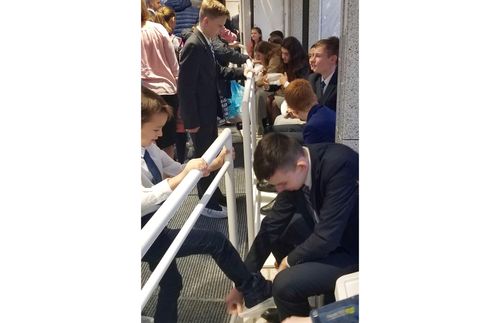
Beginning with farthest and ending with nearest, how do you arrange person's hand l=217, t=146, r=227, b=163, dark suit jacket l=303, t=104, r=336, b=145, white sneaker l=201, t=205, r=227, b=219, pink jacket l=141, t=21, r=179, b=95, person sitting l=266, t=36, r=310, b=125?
1. person sitting l=266, t=36, r=310, b=125
2. white sneaker l=201, t=205, r=227, b=219
3. pink jacket l=141, t=21, r=179, b=95
4. dark suit jacket l=303, t=104, r=336, b=145
5. person's hand l=217, t=146, r=227, b=163

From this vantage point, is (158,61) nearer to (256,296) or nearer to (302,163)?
(302,163)

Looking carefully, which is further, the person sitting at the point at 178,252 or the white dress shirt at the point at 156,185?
the person sitting at the point at 178,252

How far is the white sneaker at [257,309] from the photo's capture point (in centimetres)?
167

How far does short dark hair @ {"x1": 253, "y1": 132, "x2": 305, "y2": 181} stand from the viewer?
5.19 feet

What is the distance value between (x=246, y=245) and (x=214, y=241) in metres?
1.01

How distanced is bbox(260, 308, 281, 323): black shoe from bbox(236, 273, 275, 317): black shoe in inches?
7.0

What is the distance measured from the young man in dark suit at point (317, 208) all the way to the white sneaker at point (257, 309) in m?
0.08

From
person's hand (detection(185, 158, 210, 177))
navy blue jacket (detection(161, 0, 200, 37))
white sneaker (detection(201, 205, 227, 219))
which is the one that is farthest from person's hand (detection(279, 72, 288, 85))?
person's hand (detection(185, 158, 210, 177))

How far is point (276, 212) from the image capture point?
1881 millimetres

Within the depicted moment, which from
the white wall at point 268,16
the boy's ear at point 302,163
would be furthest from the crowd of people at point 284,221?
the white wall at point 268,16

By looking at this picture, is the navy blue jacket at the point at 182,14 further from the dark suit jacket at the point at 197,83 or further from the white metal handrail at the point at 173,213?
the white metal handrail at the point at 173,213

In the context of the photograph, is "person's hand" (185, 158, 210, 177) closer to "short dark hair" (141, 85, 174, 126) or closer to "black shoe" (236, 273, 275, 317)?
"short dark hair" (141, 85, 174, 126)
